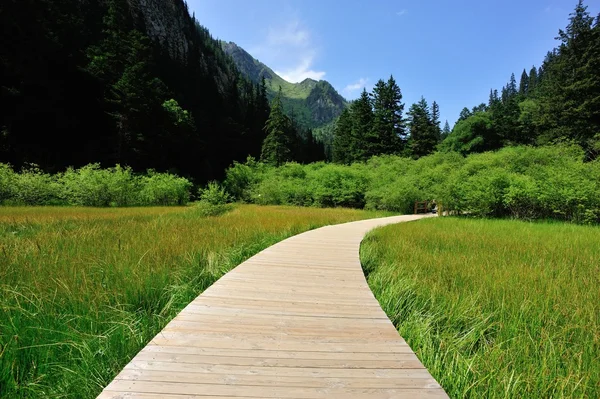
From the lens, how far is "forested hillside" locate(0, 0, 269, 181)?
75.9ft

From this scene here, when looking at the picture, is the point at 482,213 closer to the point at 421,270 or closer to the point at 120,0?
the point at 421,270

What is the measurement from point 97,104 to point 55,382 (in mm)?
38851

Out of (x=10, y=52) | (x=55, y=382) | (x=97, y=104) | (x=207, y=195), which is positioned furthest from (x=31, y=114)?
(x=55, y=382)

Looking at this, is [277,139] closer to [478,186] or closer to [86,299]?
[478,186]

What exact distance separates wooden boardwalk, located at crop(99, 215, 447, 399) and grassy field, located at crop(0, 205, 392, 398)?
0.51m

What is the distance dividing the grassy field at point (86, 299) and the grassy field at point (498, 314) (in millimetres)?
2847

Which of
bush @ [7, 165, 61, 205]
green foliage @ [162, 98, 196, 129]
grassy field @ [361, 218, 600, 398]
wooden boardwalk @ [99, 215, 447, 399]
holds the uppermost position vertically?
green foliage @ [162, 98, 196, 129]

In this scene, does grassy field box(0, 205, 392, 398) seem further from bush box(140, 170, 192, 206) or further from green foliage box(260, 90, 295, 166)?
green foliage box(260, 90, 295, 166)

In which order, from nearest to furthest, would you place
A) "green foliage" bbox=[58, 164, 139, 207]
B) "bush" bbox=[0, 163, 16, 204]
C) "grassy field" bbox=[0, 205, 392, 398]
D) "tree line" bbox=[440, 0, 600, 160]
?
"grassy field" bbox=[0, 205, 392, 398] → "bush" bbox=[0, 163, 16, 204] → "green foliage" bbox=[58, 164, 139, 207] → "tree line" bbox=[440, 0, 600, 160]

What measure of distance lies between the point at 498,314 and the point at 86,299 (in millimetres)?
5243

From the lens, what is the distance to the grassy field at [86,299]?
2137 mm

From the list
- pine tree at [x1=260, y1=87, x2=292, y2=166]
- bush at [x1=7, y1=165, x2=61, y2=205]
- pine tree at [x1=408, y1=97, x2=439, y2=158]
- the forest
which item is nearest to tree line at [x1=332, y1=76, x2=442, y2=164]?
pine tree at [x1=408, y1=97, x2=439, y2=158]

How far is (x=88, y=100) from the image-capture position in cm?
3075

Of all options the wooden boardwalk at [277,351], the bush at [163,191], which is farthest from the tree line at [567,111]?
the bush at [163,191]
